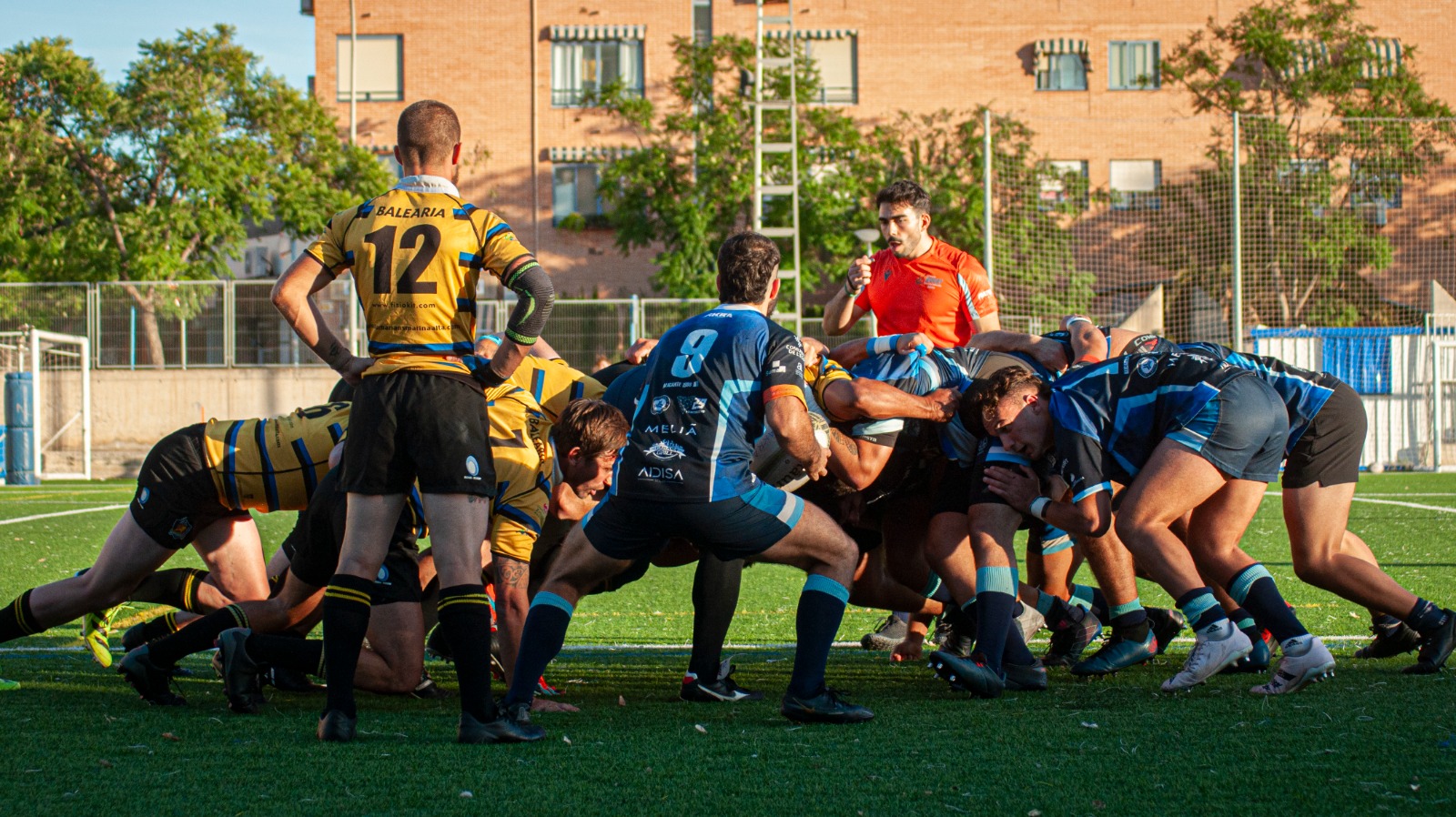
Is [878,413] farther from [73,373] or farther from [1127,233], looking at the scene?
[1127,233]

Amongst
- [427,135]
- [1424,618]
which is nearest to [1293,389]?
[1424,618]

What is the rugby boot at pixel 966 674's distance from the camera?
179 inches

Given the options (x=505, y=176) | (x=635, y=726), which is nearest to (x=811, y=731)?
(x=635, y=726)

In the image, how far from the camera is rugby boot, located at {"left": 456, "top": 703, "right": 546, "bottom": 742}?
3.93 m

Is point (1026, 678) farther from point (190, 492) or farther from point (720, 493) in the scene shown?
point (190, 492)

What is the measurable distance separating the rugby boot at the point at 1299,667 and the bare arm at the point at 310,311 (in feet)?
10.8

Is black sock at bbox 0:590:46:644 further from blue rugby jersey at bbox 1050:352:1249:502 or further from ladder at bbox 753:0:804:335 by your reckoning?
ladder at bbox 753:0:804:335

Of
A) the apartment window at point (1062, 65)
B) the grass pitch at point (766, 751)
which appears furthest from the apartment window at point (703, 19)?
the grass pitch at point (766, 751)

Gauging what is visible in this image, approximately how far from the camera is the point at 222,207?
26.8 metres

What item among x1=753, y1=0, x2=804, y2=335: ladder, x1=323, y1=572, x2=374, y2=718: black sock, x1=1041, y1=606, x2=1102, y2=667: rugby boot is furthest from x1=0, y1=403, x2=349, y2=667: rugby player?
x1=753, y1=0, x2=804, y2=335: ladder

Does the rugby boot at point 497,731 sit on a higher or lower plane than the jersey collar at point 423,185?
lower

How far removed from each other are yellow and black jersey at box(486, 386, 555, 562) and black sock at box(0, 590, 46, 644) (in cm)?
180

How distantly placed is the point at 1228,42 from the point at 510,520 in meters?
29.8

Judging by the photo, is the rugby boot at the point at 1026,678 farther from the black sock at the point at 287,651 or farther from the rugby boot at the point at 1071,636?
the black sock at the point at 287,651
